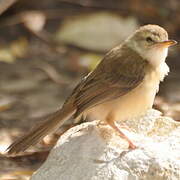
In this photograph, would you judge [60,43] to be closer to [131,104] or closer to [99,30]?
[99,30]

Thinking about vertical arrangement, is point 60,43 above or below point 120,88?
above

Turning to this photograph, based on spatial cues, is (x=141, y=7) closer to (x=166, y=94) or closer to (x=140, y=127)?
(x=166, y=94)

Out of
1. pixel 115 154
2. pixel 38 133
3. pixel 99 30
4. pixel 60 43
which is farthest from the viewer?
pixel 60 43

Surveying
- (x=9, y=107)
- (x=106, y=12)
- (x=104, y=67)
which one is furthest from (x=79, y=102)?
(x=106, y=12)

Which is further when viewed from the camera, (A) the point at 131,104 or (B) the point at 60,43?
(B) the point at 60,43

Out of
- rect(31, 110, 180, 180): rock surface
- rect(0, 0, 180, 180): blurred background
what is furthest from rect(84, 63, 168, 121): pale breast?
rect(0, 0, 180, 180): blurred background

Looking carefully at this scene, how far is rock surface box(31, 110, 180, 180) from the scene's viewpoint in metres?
5.01

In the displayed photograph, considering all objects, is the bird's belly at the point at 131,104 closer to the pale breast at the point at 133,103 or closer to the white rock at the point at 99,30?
the pale breast at the point at 133,103

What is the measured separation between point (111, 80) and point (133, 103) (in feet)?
1.00

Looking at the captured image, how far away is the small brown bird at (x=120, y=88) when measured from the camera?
213 inches

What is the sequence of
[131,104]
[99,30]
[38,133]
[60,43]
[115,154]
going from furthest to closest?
[60,43], [99,30], [38,133], [131,104], [115,154]

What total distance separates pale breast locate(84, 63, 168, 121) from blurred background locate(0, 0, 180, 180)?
7.21ft

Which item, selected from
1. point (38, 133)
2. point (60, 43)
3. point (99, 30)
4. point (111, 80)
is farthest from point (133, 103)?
point (60, 43)

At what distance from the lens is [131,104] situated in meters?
5.39
